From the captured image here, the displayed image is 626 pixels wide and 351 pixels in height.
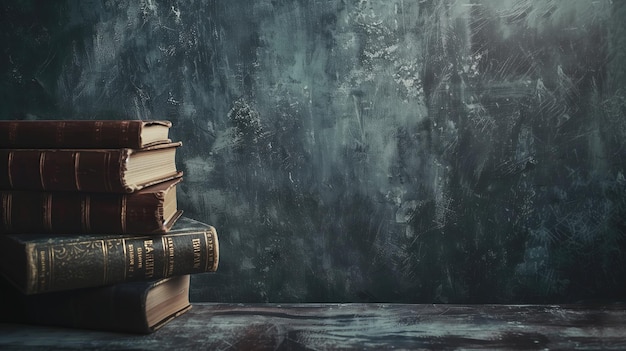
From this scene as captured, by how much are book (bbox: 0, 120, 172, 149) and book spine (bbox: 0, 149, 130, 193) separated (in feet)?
0.07

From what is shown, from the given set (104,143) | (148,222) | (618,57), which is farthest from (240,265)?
(618,57)

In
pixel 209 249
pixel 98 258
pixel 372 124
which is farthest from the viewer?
pixel 372 124

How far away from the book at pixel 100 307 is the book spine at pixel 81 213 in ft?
0.41

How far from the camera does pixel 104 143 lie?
3.85 ft

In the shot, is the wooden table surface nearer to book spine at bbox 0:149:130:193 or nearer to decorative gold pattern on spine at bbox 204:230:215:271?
decorative gold pattern on spine at bbox 204:230:215:271

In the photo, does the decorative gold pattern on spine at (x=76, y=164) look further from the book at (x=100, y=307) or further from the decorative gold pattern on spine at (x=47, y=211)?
the book at (x=100, y=307)

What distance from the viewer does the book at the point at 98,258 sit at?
1108 millimetres

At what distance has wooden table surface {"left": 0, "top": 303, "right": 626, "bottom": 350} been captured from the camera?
113 centimetres

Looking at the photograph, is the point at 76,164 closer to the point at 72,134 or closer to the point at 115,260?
the point at 72,134

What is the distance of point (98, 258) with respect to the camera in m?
1.15

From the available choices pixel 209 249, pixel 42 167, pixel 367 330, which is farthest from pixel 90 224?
pixel 367 330

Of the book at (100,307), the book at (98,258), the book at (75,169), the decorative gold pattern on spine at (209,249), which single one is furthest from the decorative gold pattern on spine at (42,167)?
the decorative gold pattern on spine at (209,249)

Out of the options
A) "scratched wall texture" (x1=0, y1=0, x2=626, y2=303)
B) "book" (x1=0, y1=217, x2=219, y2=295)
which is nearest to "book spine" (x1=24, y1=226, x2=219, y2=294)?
"book" (x1=0, y1=217, x2=219, y2=295)

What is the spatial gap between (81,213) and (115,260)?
13 centimetres
